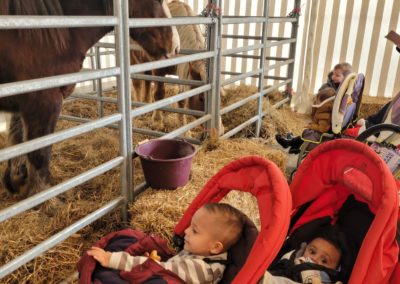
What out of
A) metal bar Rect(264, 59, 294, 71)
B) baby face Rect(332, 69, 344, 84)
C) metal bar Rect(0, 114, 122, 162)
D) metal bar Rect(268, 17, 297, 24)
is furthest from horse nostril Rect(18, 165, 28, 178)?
baby face Rect(332, 69, 344, 84)

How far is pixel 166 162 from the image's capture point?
228 centimetres

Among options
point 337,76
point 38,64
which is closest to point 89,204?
point 38,64

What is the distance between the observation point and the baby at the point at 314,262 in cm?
147

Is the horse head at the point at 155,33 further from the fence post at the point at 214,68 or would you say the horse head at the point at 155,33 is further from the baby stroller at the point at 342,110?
the baby stroller at the point at 342,110

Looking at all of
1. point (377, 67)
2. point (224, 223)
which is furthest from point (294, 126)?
point (224, 223)

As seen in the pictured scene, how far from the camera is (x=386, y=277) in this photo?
51.9 inches

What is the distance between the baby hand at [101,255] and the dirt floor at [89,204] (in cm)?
58

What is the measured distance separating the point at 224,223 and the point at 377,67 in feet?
16.5

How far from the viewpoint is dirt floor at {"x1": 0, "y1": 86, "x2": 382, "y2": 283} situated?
2021mm

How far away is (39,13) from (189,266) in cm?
176

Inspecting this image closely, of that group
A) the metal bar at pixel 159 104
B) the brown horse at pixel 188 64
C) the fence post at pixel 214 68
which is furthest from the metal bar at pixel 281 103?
the metal bar at pixel 159 104

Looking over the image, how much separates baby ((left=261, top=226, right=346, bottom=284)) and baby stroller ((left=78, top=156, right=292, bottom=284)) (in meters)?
0.15

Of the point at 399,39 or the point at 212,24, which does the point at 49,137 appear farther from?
the point at 399,39

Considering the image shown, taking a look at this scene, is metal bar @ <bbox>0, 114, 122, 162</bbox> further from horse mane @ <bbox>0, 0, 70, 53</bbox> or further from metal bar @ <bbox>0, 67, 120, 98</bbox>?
horse mane @ <bbox>0, 0, 70, 53</bbox>
